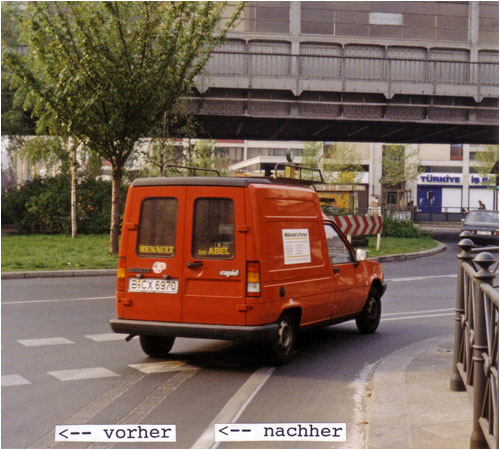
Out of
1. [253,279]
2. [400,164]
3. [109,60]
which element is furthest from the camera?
[400,164]

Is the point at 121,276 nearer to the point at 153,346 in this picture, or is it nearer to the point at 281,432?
the point at 153,346

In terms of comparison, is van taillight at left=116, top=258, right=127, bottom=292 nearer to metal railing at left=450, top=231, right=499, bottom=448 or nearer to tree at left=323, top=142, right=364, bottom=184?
metal railing at left=450, top=231, right=499, bottom=448

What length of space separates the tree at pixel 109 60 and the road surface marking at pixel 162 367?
1247 cm

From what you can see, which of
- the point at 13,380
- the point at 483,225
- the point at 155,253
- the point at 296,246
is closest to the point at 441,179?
the point at 483,225

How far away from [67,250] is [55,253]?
1.22m

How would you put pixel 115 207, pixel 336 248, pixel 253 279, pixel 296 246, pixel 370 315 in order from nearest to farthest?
pixel 253 279
pixel 296 246
pixel 336 248
pixel 370 315
pixel 115 207

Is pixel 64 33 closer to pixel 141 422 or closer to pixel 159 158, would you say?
pixel 159 158

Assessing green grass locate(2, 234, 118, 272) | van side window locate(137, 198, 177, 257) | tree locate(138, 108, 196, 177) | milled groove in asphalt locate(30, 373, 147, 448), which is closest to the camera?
milled groove in asphalt locate(30, 373, 147, 448)

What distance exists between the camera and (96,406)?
6.01 metres

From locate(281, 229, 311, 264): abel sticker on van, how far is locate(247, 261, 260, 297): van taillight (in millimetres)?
576

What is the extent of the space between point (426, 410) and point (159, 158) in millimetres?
21216

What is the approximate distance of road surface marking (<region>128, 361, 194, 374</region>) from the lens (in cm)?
746

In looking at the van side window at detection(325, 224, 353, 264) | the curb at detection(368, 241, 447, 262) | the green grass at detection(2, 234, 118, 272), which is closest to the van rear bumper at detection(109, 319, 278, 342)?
the van side window at detection(325, 224, 353, 264)

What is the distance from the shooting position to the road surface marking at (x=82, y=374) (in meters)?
7.05
